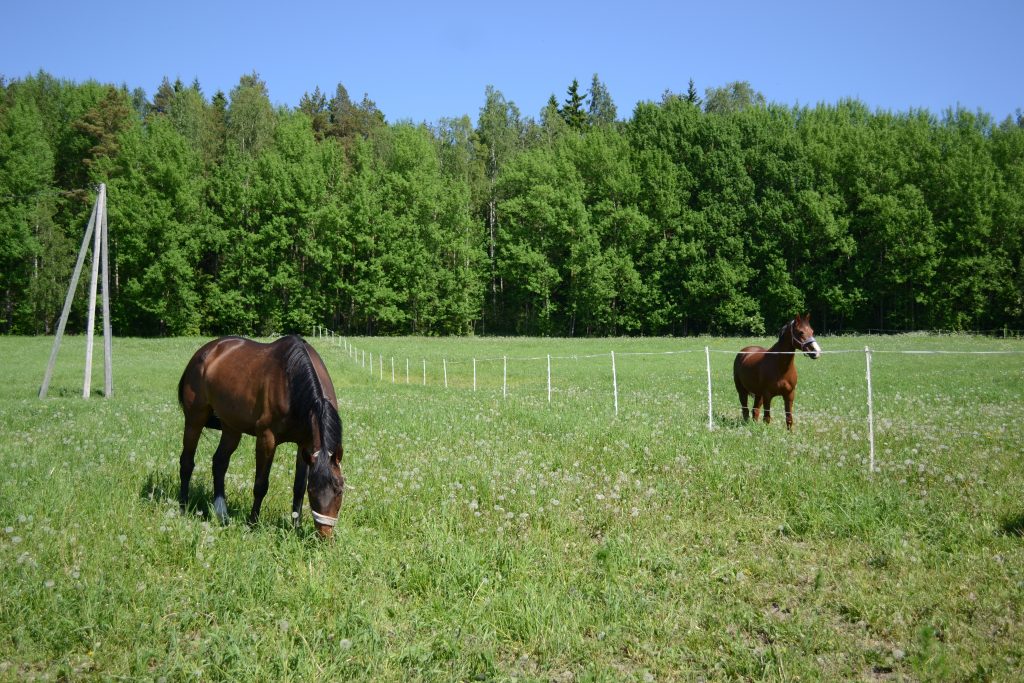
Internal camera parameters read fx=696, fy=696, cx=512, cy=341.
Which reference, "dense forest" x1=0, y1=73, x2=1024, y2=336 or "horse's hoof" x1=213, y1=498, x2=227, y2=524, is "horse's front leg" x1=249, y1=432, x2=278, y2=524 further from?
"dense forest" x1=0, y1=73, x2=1024, y2=336

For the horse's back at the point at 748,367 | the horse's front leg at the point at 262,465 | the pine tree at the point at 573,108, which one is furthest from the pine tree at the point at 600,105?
the horse's front leg at the point at 262,465

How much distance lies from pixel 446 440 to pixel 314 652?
6398mm

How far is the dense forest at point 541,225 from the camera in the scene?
56312 mm

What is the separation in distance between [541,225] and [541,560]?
58949 millimetres

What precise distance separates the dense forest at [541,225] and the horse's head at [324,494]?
55.2 metres

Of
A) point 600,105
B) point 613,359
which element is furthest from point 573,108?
point 613,359

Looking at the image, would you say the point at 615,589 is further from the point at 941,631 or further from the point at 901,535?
the point at 901,535

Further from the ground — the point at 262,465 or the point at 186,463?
the point at 262,465

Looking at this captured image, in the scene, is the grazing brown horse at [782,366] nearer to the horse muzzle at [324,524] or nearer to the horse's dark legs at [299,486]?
the horse's dark legs at [299,486]

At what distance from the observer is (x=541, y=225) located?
63.6m

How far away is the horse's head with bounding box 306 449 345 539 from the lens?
614 cm

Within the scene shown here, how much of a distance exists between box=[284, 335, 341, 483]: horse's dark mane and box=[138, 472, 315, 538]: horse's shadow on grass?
28.5 inches

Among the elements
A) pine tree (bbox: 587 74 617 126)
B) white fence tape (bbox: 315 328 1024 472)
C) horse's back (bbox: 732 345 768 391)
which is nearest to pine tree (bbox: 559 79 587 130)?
pine tree (bbox: 587 74 617 126)

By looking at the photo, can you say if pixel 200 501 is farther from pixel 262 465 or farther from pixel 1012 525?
pixel 1012 525
